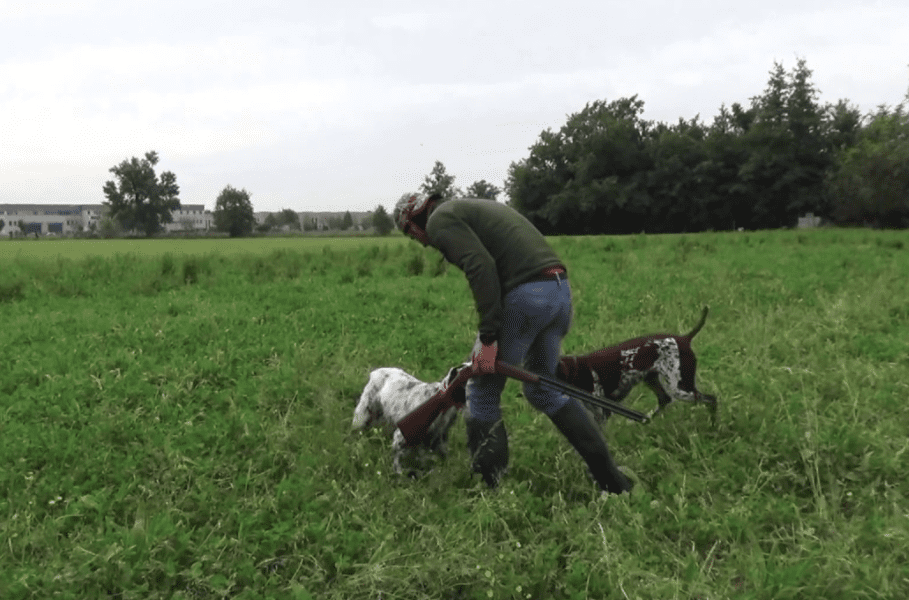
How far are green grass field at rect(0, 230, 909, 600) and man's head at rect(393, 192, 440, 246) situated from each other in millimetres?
1794

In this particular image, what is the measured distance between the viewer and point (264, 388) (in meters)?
6.45

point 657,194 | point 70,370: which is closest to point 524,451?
point 70,370

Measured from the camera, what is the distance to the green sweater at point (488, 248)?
3.87 m

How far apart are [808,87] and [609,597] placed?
62.9 metres

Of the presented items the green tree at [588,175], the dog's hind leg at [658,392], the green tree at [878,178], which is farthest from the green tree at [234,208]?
the dog's hind leg at [658,392]

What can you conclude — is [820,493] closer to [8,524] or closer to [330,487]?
[330,487]

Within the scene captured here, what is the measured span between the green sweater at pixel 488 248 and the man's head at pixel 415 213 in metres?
0.16

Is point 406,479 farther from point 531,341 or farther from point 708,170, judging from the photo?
point 708,170

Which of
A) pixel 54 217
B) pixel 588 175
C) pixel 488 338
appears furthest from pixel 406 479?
pixel 54 217

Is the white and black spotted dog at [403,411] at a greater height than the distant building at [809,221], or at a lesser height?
lesser

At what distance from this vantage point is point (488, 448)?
14.4 ft

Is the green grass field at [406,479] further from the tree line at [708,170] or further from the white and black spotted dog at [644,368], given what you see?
the tree line at [708,170]

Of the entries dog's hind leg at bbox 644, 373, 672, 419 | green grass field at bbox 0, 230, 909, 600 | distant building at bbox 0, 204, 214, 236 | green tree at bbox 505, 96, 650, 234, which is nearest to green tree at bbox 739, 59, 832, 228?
green tree at bbox 505, 96, 650, 234

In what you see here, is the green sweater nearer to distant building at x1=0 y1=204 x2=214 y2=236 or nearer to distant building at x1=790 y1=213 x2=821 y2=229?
distant building at x1=790 y1=213 x2=821 y2=229
